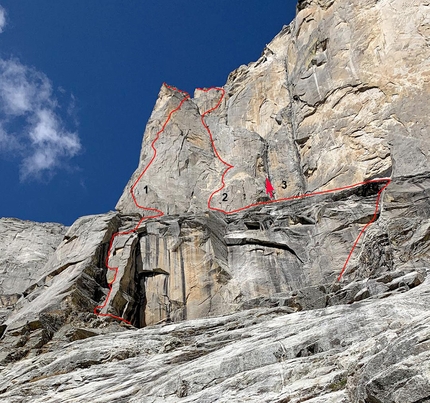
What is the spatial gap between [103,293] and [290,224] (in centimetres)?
1003

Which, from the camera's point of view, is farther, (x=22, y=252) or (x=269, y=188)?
(x=22, y=252)

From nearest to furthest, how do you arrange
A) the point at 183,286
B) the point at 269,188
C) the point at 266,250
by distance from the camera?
the point at 183,286 < the point at 266,250 < the point at 269,188

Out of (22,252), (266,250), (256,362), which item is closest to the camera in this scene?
(256,362)

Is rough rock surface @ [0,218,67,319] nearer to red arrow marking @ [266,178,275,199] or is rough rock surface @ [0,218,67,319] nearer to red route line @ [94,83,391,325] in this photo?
red route line @ [94,83,391,325]

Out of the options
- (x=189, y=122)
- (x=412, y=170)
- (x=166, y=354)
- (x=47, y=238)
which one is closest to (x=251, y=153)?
(x=189, y=122)

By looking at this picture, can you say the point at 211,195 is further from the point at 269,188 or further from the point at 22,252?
the point at 22,252

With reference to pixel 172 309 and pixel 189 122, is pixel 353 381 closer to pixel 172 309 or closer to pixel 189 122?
pixel 172 309

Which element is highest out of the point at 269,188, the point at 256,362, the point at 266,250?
the point at 269,188

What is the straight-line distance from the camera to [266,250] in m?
26.6

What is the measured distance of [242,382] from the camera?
10789 millimetres

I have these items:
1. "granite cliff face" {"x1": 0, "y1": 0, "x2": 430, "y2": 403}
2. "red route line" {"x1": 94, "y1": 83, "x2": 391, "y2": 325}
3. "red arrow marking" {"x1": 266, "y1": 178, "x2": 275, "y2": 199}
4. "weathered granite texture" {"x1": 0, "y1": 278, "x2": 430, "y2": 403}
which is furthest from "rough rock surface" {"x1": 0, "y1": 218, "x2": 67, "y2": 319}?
"weathered granite texture" {"x1": 0, "y1": 278, "x2": 430, "y2": 403}

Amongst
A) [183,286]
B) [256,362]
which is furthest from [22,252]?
[256,362]

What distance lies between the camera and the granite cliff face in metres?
11.8

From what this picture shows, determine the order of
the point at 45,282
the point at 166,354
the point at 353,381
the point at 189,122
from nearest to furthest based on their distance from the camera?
the point at 353,381 → the point at 166,354 → the point at 45,282 → the point at 189,122
